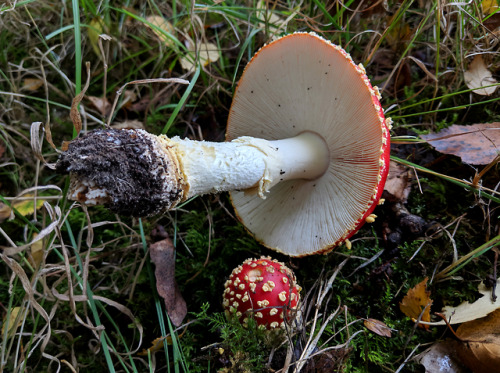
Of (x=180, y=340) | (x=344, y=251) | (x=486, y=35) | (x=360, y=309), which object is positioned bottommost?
(x=180, y=340)

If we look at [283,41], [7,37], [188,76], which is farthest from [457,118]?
[7,37]

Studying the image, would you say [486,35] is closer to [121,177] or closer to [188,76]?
[188,76]

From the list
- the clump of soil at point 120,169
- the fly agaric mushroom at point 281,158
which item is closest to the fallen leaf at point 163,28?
the fly agaric mushroom at point 281,158

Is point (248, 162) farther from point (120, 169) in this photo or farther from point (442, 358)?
point (442, 358)

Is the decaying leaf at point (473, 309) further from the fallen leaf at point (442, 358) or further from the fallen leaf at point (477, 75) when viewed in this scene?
the fallen leaf at point (477, 75)

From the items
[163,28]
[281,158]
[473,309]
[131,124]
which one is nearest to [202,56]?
[163,28]

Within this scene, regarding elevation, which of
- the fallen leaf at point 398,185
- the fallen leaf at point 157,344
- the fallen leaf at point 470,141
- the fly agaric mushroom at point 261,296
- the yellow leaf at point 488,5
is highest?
the yellow leaf at point 488,5
